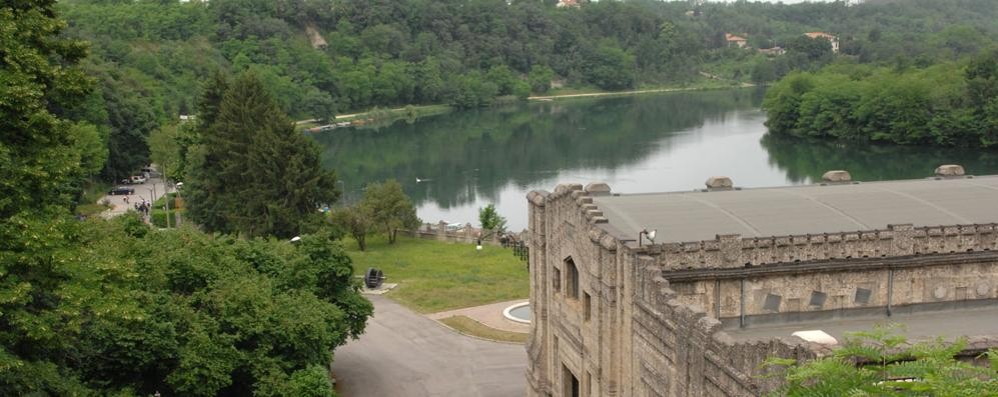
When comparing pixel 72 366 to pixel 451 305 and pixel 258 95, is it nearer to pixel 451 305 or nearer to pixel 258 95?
pixel 451 305

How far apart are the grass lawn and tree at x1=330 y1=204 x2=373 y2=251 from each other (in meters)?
1.52

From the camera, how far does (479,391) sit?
39812 mm

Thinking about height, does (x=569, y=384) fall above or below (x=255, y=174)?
below

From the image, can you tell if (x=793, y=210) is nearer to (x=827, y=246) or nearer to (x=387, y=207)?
(x=827, y=246)

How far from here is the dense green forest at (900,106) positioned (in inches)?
4963

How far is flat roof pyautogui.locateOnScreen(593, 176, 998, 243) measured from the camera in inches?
1112

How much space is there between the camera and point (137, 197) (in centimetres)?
8819

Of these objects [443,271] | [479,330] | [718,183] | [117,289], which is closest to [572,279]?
[718,183]

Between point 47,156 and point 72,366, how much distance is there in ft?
24.3

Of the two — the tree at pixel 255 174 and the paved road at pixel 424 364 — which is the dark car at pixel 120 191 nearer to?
the tree at pixel 255 174

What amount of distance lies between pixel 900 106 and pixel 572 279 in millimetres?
116911

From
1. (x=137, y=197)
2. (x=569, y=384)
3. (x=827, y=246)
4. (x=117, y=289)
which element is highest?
(x=827, y=246)

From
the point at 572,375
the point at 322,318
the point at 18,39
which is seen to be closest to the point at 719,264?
the point at 572,375

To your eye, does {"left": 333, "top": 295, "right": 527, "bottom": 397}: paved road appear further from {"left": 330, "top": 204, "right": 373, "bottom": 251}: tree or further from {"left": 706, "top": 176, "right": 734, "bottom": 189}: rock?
{"left": 330, "top": 204, "right": 373, "bottom": 251}: tree
